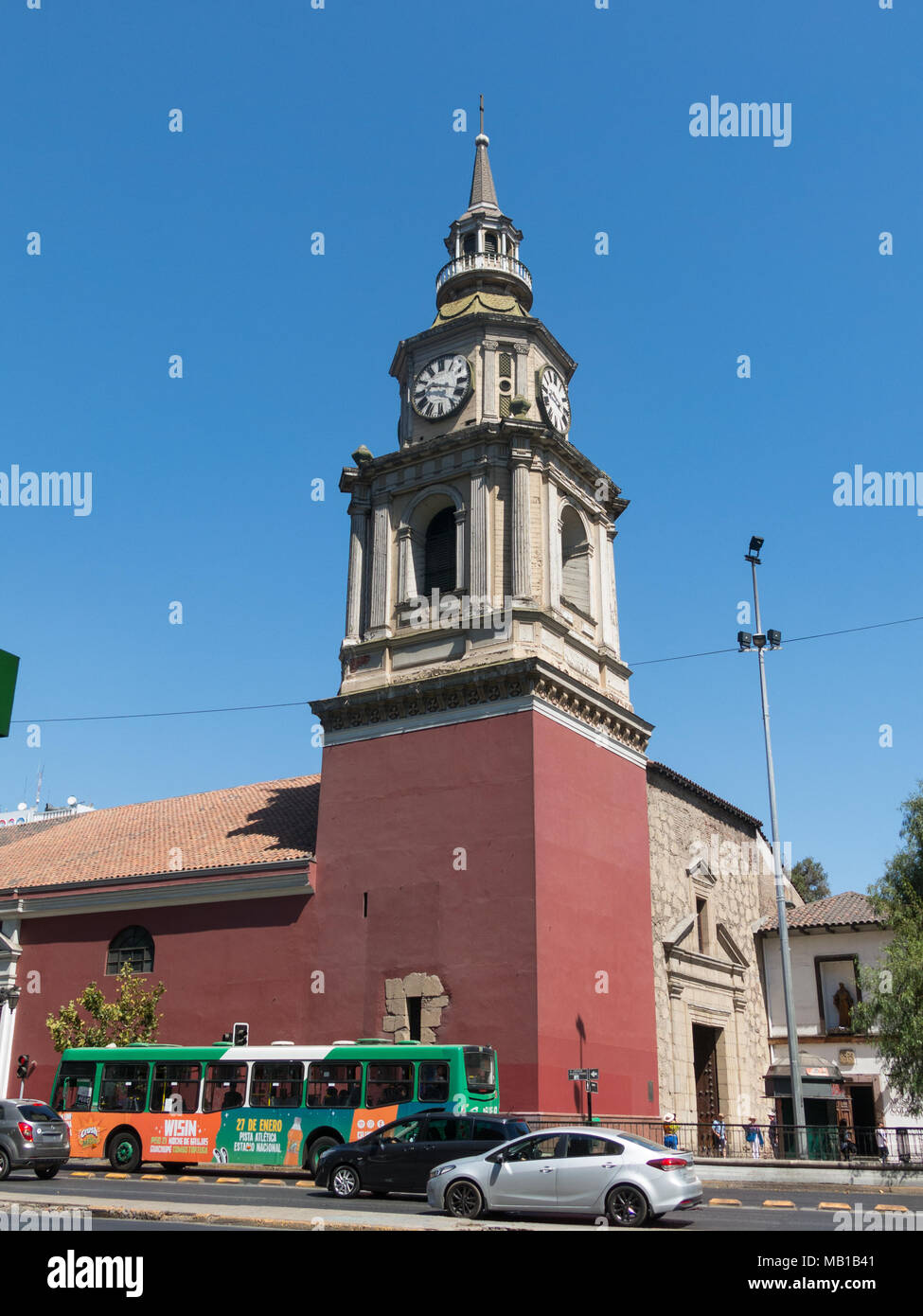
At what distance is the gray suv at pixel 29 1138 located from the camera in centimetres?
1997

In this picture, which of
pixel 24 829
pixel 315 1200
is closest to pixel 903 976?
pixel 315 1200

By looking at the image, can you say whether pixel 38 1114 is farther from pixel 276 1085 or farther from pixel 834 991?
pixel 834 991

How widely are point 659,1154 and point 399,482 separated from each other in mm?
23701

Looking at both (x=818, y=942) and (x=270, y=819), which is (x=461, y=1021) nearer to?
(x=270, y=819)

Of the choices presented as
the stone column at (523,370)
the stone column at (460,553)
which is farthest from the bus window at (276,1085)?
the stone column at (523,370)

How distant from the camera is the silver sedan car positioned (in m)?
14.5

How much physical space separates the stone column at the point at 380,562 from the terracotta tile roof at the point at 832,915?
737 inches

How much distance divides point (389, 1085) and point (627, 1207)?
8835 millimetres

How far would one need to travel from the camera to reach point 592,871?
1183 inches

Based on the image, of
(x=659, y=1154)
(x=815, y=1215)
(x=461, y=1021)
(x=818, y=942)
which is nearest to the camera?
(x=659, y=1154)

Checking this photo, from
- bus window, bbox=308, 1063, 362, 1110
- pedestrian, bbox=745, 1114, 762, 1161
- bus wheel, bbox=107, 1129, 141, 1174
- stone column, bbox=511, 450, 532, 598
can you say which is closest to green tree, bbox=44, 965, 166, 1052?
bus wheel, bbox=107, 1129, 141, 1174

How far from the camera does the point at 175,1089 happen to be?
24.1m
